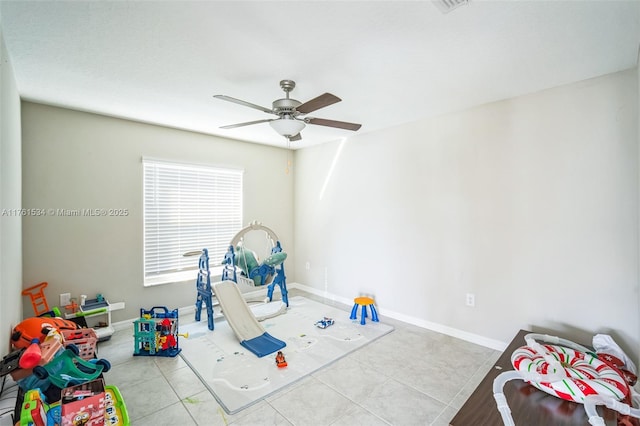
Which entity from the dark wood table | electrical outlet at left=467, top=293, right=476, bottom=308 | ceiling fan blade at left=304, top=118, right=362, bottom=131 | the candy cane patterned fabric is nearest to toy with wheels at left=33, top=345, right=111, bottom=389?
the dark wood table

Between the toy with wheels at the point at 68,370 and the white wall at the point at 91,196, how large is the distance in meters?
1.43

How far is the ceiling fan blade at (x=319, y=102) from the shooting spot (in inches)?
77.5

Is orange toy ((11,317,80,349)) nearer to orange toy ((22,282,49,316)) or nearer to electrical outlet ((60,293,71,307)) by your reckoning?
orange toy ((22,282,49,316))

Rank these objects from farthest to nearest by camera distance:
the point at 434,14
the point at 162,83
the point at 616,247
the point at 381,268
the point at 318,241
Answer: the point at 318,241, the point at 381,268, the point at 162,83, the point at 616,247, the point at 434,14

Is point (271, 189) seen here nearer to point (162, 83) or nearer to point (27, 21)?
point (162, 83)

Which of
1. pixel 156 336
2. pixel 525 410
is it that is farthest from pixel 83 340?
pixel 525 410

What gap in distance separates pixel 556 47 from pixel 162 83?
10.1 ft

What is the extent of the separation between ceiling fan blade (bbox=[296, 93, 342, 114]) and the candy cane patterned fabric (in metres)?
2.18

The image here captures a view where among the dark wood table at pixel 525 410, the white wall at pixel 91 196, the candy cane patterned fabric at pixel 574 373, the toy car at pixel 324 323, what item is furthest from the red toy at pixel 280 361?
the white wall at pixel 91 196

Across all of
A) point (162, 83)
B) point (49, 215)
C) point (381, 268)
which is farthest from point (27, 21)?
point (381, 268)

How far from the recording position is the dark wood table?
155cm

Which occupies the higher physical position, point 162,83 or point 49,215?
point 162,83

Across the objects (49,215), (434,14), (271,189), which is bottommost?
(49,215)

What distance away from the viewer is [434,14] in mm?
1621
